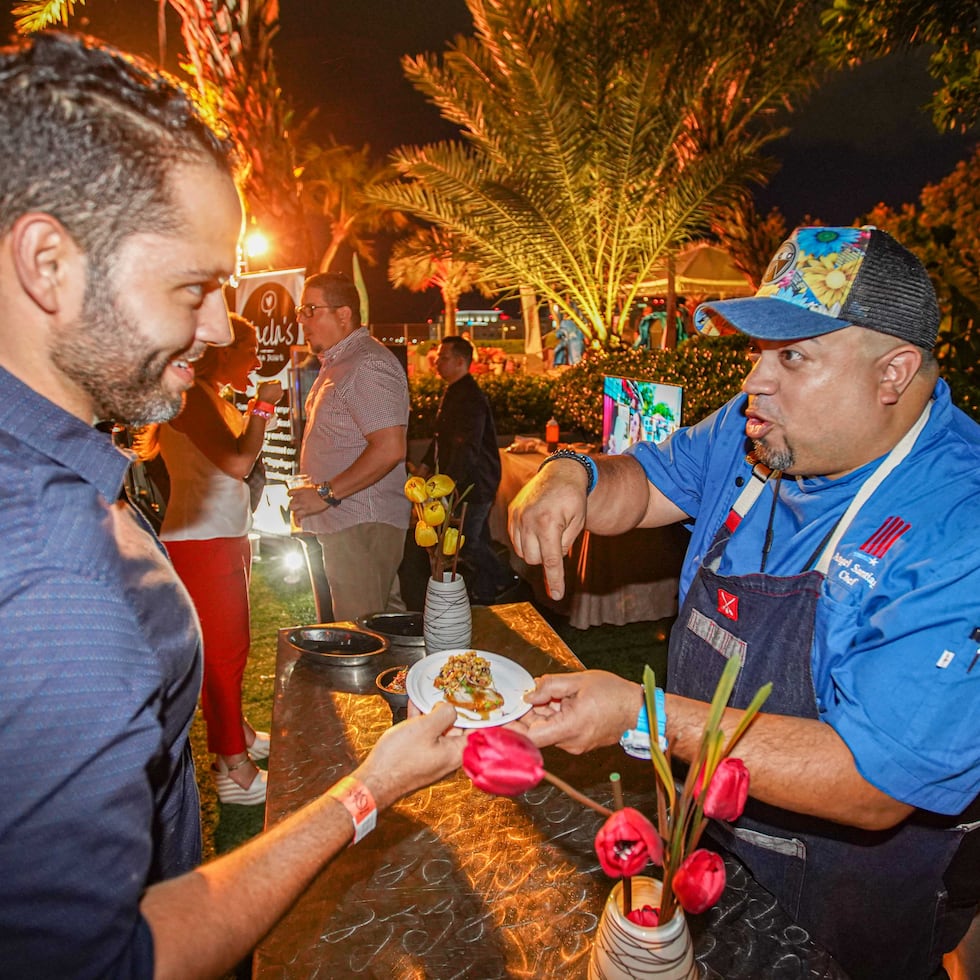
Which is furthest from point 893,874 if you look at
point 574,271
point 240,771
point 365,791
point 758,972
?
point 574,271

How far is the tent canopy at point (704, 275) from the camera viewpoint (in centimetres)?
1620

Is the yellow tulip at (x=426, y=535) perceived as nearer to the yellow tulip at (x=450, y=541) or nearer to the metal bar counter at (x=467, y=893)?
the yellow tulip at (x=450, y=541)

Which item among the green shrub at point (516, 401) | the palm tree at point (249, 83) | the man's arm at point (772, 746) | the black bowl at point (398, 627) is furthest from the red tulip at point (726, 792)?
the green shrub at point (516, 401)

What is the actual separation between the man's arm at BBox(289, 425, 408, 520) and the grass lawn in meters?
1.20

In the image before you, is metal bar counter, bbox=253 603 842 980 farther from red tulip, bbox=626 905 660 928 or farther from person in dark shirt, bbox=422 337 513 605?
person in dark shirt, bbox=422 337 513 605

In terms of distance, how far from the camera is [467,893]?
145 centimetres

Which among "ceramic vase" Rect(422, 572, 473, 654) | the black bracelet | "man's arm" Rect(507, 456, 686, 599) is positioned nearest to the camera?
"man's arm" Rect(507, 456, 686, 599)

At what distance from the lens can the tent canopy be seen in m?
16.2

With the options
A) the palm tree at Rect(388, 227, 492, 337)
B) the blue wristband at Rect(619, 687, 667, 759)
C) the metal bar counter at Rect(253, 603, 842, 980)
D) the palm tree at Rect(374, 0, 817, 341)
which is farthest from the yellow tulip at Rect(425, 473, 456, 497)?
the palm tree at Rect(388, 227, 492, 337)

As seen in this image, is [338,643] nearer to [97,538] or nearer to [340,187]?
[97,538]

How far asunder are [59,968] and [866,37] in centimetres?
751

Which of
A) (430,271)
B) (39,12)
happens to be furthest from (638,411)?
(430,271)

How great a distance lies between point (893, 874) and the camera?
5.17 ft

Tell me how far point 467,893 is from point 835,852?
919 mm
